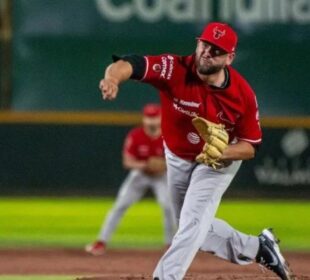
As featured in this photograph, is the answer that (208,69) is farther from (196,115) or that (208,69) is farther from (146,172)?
(146,172)

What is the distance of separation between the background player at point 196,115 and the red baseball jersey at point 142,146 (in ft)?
13.6

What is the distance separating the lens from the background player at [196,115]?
7668 millimetres

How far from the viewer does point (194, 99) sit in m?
7.78

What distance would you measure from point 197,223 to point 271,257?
2.95ft

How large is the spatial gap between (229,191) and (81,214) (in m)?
2.04

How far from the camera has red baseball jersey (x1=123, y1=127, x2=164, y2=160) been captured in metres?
12.3

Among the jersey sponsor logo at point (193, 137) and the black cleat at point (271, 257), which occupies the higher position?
the jersey sponsor logo at point (193, 137)

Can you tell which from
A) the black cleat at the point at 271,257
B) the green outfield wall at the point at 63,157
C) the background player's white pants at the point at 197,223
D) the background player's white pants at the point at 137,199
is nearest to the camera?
the background player's white pants at the point at 197,223

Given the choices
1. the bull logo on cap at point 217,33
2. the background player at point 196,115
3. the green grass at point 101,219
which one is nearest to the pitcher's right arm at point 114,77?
the background player at point 196,115

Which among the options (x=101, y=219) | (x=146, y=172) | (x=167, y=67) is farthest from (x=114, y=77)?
(x=101, y=219)

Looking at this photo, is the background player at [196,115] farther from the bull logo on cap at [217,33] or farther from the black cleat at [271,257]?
the black cleat at [271,257]

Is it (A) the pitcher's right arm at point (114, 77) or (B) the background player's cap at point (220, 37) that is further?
A: (B) the background player's cap at point (220, 37)

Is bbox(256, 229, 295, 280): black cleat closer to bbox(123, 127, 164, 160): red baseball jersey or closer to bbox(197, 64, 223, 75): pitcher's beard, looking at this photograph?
bbox(197, 64, 223, 75): pitcher's beard

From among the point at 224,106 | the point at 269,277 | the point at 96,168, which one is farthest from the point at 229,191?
the point at 224,106
